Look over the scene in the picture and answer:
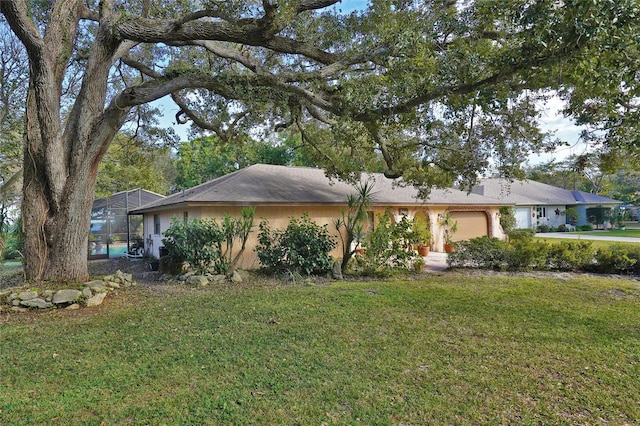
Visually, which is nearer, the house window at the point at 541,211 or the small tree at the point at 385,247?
the small tree at the point at 385,247

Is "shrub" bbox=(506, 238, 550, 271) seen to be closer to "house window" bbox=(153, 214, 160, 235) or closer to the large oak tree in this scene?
the large oak tree

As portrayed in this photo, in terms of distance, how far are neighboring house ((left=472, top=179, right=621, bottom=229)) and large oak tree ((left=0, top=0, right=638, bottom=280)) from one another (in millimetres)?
22020

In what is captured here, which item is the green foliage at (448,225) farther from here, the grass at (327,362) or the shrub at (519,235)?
the grass at (327,362)

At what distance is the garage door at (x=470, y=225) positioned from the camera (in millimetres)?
19031

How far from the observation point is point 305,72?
341 inches

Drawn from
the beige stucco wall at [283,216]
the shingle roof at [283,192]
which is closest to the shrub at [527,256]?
the shingle roof at [283,192]

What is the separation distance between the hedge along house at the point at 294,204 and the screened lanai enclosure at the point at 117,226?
3.79ft

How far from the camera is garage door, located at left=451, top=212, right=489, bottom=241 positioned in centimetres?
1903

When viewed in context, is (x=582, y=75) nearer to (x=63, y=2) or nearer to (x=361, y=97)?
(x=361, y=97)

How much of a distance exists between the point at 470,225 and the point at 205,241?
48.3 ft

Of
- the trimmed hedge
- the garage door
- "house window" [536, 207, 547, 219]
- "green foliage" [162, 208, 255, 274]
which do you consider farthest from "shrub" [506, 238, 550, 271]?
"house window" [536, 207, 547, 219]

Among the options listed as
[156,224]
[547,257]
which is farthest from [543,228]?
[156,224]

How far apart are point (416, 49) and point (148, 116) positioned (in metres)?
10.6

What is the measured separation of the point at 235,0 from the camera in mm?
7086
